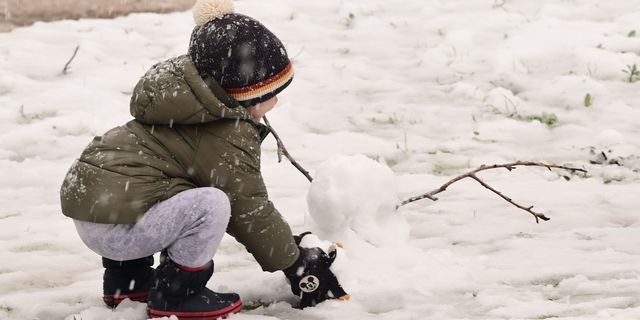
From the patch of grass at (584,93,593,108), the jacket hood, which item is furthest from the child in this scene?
the patch of grass at (584,93,593,108)

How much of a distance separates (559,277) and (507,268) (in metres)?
0.21

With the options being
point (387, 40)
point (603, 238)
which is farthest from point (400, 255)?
point (387, 40)

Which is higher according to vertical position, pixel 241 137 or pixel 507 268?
pixel 241 137

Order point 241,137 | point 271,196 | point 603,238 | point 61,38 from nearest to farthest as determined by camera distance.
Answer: point 241,137
point 603,238
point 271,196
point 61,38

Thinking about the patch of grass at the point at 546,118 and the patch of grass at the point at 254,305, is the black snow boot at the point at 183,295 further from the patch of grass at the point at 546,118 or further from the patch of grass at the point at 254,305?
the patch of grass at the point at 546,118

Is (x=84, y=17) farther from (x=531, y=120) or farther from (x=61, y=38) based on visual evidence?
(x=531, y=120)

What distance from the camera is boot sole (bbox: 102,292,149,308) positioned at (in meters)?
3.10

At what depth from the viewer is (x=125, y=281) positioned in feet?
10.2

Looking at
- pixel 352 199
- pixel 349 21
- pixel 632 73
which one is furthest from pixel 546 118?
pixel 349 21

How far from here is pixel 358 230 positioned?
3434 mm

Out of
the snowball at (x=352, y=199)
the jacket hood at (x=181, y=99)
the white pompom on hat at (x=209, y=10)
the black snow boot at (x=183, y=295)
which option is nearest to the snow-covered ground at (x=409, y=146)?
the snowball at (x=352, y=199)

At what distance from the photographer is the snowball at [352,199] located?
11.0 ft

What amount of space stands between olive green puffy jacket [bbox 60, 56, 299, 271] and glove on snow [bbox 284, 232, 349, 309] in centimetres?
17

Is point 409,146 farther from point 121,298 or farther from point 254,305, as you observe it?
point 121,298
